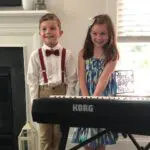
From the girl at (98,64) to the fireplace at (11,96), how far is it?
849 millimetres

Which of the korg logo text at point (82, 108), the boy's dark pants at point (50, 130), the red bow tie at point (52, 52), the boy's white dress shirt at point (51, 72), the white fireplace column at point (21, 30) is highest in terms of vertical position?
the white fireplace column at point (21, 30)

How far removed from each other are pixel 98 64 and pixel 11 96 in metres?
1.11

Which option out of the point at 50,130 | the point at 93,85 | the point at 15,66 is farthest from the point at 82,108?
the point at 15,66

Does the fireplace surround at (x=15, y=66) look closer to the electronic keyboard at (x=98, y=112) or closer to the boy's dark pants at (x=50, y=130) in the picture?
the boy's dark pants at (x=50, y=130)

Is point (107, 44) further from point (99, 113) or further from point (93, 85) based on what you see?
point (99, 113)

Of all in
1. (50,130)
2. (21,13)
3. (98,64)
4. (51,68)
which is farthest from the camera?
(21,13)

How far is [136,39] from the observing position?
8.89 feet

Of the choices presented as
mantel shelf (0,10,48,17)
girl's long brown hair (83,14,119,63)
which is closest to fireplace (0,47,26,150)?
mantel shelf (0,10,48,17)

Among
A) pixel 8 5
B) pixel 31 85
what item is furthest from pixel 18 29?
pixel 31 85

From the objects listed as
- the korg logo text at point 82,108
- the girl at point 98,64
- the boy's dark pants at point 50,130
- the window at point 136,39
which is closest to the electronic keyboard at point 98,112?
the korg logo text at point 82,108

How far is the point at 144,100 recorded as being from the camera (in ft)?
4.96

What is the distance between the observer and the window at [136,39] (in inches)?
105

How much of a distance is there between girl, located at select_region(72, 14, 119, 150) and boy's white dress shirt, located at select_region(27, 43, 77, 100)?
5.4 inches

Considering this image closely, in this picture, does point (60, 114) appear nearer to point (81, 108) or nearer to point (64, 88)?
point (81, 108)
